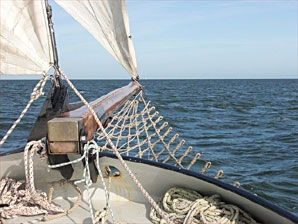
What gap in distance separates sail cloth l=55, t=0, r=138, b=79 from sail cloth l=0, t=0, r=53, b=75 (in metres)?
0.48

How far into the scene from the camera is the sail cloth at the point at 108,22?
3035mm

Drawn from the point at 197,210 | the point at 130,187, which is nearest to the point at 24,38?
the point at 130,187

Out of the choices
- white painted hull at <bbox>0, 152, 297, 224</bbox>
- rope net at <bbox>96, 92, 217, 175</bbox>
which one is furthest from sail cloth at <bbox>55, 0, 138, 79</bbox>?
white painted hull at <bbox>0, 152, 297, 224</bbox>

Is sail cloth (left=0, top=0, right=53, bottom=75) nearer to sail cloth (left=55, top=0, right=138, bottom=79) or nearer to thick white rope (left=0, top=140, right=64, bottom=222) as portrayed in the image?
sail cloth (left=55, top=0, right=138, bottom=79)

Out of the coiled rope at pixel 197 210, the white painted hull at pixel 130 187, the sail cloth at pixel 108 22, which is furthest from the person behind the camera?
the sail cloth at pixel 108 22

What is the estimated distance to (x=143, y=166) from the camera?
2.55 m

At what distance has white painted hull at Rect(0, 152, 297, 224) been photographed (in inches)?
91.0

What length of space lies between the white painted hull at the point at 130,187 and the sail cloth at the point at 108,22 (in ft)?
3.94

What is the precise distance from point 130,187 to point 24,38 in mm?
1242

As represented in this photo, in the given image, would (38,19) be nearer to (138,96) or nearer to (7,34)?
(7,34)

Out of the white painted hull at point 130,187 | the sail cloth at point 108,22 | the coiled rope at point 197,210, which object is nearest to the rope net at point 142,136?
the white painted hull at point 130,187

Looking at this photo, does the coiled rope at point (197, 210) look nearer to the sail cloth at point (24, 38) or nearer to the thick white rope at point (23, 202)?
the thick white rope at point (23, 202)

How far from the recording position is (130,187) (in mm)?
2699

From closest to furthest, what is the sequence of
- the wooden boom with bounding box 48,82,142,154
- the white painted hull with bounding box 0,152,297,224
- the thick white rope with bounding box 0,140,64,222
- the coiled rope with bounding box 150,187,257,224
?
1. the wooden boom with bounding box 48,82,142,154
2. the coiled rope with bounding box 150,187,257,224
3. the white painted hull with bounding box 0,152,297,224
4. the thick white rope with bounding box 0,140,64,222
